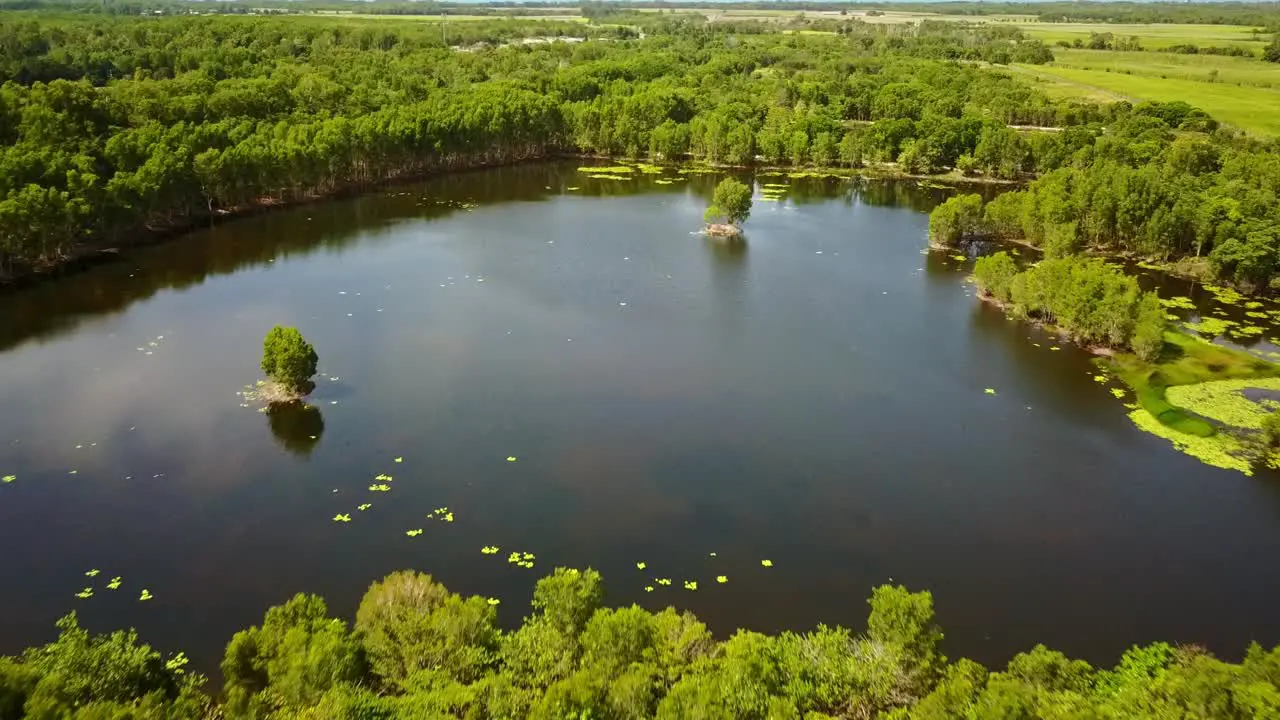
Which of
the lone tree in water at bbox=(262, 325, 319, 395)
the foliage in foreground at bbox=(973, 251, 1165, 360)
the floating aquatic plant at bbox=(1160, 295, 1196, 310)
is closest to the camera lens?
the lone tree in water at bbox=(262, 325, 319, 395)

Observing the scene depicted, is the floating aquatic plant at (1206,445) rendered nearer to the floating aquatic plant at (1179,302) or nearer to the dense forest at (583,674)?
the dense forest at (583,674)

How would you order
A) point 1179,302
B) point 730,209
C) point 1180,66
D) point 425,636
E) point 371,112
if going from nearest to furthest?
point 425,636
point 1179,302
point 730,209
point 371,112
point 1180,66

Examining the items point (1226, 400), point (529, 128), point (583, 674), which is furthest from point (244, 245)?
point (1226, 400)

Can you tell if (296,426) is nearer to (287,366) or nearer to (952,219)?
(287,366)

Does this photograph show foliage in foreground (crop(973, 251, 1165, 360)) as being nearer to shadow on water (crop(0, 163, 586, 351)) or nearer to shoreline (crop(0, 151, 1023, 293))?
shadow on water (crop(0, 163, 586, 351))

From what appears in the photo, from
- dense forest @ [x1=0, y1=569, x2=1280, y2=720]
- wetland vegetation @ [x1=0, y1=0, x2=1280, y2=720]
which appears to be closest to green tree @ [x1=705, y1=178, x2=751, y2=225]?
wetland vegetation @ [x1=0, y1=0, x2=1280, y2=720]

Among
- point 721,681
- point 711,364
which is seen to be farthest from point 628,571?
point 711,364

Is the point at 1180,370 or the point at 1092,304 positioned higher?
the point at 1092,304
